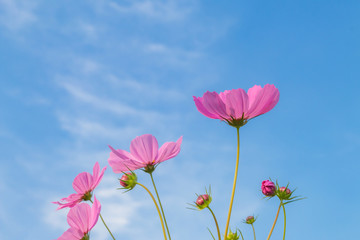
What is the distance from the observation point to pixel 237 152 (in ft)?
5.25

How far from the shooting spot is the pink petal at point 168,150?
1.84 metres

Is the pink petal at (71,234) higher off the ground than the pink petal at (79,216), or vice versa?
the pink petal at (79,216)

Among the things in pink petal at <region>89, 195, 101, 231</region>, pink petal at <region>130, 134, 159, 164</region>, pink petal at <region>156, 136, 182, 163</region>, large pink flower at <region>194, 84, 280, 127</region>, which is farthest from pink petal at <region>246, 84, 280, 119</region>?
pink petal at <region>89, 195, 101, 231</region>

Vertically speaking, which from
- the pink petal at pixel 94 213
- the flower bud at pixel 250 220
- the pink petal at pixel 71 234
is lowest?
the pink petal at pixel 71 234

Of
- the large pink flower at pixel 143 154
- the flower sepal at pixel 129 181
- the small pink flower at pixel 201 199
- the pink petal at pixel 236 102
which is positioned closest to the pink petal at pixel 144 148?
the large pink flower at pixel 143 154

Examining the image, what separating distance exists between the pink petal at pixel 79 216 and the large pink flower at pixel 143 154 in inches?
8.5

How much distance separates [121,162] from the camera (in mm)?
1845

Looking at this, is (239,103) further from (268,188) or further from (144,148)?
(268,188)

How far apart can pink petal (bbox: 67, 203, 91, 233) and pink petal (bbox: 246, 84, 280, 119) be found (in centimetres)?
80

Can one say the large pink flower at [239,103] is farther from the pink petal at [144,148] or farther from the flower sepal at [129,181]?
the flower sepal at [129,181]

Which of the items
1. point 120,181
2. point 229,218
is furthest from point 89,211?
point 229,218

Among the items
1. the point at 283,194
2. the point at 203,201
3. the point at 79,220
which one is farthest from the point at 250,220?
the point at 79,220

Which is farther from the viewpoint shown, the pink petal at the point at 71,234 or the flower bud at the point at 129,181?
the flower bud at the point at 129,181

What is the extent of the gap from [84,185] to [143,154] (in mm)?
401
